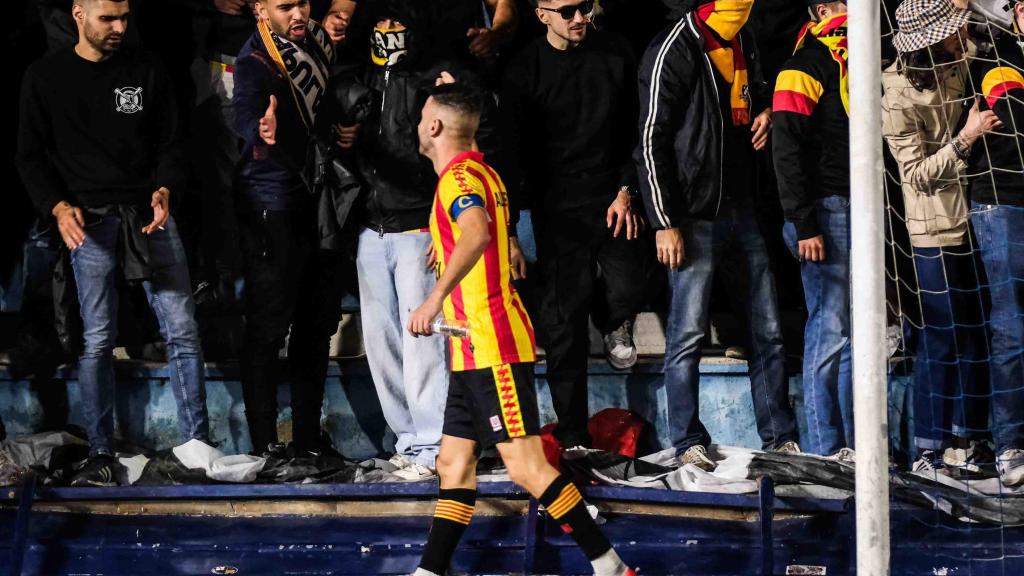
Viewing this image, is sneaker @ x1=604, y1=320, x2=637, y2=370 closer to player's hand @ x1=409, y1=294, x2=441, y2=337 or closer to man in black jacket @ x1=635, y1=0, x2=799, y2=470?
man in black jacket @ x1=635, y1=0, x2=799, y2=470

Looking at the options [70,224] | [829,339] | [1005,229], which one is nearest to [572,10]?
[829,339]

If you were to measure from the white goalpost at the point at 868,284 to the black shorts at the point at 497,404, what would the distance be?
1258 mm

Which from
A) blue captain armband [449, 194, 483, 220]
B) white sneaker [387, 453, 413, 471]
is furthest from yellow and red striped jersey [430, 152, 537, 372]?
Answer: white sneaker [387, 453, 413, 471]

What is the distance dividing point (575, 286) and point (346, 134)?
1317 mm

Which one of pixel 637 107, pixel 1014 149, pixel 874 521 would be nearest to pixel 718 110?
pixel 637 107

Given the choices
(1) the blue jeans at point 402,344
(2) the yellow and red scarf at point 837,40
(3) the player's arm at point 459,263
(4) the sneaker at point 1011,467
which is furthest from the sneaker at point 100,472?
(4) the sneaker at point 1011,467

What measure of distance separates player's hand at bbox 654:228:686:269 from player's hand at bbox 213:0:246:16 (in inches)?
98.6

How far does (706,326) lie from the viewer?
7.28m

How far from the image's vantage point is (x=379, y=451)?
25.9 feet

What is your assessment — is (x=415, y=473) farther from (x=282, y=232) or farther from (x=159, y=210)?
(x=159, y=210)

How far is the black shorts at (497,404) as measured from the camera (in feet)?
19.3

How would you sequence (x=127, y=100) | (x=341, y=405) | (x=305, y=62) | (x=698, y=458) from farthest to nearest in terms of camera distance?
(x=341, y=405), (x=305, y=62), (x=127, y=100), (x=698, y=458)

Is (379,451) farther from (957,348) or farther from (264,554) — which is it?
(957,348)

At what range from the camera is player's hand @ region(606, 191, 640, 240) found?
24.0 ft
